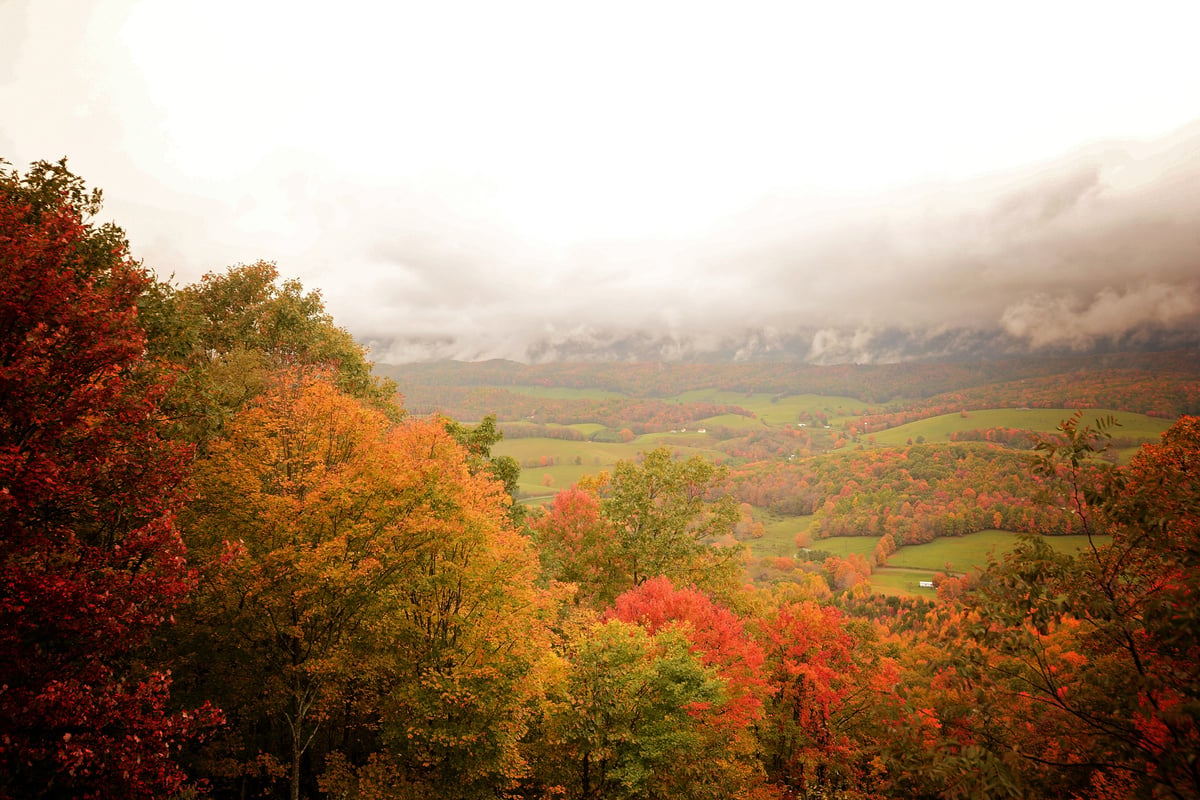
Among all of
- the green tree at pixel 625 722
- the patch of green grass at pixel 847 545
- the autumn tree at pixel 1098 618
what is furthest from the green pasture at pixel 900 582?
the autumn tree at pixel 1098 618

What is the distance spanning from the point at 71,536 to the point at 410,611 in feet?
34.7

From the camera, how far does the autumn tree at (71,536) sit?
903cm

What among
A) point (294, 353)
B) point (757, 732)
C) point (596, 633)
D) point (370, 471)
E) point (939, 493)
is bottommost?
point (939, 493)

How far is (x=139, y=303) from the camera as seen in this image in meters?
16.6

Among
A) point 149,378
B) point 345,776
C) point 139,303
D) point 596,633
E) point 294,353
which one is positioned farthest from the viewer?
point 294,353

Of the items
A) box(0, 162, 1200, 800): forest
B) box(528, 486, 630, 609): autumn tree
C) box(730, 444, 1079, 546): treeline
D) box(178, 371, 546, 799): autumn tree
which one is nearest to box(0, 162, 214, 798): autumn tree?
box(0, 162, 1200, 800): forest

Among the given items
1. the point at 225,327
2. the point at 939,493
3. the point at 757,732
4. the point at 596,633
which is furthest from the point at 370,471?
the point at 939,493

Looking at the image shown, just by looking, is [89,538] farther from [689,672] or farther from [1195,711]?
[1195,711]

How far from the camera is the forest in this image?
7.00 meters

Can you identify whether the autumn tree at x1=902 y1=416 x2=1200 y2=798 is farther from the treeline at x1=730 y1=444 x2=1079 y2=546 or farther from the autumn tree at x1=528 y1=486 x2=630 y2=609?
the treeline at x1=730 y1=444 x2=1079 y2=546

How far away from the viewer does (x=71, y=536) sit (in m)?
10.1

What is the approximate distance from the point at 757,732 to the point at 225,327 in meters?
38.6

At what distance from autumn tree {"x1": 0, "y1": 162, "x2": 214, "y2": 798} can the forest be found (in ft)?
0.24

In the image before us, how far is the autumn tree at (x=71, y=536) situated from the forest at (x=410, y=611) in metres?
0.07
